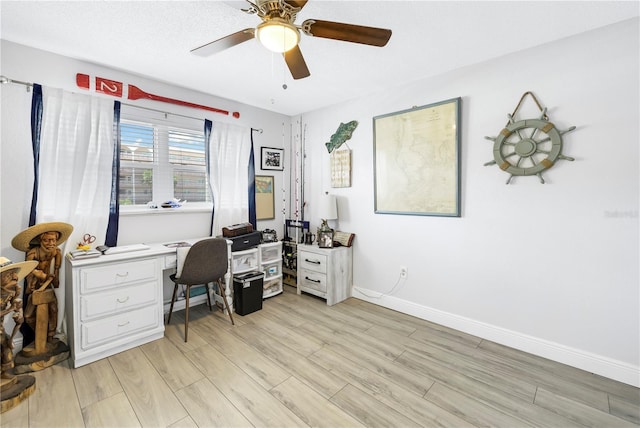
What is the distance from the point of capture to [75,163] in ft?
7.72

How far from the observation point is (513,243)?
89.5 inches

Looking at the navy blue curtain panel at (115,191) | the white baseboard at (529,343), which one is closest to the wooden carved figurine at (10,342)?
the navy blue curtain panel at (115,191)

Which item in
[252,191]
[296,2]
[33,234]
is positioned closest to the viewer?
[296,2]

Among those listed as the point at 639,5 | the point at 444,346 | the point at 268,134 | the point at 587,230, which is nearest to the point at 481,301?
the point at 444,346

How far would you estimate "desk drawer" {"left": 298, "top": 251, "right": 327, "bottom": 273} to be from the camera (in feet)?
10.5

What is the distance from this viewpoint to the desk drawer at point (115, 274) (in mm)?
2051

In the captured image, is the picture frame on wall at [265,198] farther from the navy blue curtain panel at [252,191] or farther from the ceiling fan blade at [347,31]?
the ceiling fan blade at [347,31]

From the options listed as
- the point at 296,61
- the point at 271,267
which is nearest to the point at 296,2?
the point at 296,61

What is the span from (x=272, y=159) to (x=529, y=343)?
3.28 m

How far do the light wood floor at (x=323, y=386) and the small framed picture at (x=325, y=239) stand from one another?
1.01 metres

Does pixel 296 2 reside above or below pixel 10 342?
above

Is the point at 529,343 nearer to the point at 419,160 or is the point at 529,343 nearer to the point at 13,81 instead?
the point at 419,160

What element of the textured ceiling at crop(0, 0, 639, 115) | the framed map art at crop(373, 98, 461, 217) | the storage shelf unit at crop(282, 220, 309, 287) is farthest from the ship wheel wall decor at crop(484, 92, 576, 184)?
the storage shelf unit at crop(282, 220, 309, 287)

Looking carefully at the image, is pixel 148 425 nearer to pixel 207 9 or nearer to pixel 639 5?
pixel 207 9
